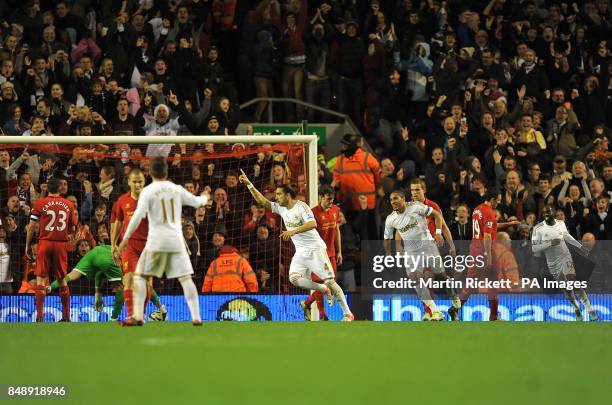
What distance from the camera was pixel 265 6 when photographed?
77.3ft

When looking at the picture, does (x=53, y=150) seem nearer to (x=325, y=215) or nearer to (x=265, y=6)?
(x=325, y=215)

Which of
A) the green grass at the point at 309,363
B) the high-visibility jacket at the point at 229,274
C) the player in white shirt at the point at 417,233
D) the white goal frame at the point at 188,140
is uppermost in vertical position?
the white goal frame at the point at 188,140

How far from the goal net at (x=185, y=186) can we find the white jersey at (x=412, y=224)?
1.17 m

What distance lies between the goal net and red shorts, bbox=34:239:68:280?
1.29 metres

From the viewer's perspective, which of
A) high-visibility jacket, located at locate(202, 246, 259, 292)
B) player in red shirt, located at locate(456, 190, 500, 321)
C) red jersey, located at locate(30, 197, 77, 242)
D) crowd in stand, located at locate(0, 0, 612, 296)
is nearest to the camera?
red jersey, located at locate(30, 197, 77, 242)

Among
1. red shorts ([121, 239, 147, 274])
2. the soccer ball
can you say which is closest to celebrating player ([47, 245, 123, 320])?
the soccer ball

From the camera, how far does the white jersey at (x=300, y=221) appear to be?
16984 millimetres

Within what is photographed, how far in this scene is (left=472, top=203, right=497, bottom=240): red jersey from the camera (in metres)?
18.1

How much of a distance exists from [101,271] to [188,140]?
6.99ft

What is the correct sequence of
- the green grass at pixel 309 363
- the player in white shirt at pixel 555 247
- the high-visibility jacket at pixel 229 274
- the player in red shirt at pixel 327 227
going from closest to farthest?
1. the green grass at pixel 309 363
2. the player in red shirt at pixel 327 227
3. the high-visibility jacket at pixel 229 274
4. the player in white shirt at pixel 555 247

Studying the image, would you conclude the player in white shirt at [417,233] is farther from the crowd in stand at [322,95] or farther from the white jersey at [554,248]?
the white jersey at [554,248]

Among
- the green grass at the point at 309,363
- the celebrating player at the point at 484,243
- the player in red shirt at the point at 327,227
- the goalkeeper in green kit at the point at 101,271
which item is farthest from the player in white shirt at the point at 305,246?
the celebrating player at the point at 484,243

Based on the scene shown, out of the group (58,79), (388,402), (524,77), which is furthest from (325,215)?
(388,402)

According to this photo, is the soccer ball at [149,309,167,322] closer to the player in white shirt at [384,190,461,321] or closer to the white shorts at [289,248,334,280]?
the white shorts at [289,248,334,280]
